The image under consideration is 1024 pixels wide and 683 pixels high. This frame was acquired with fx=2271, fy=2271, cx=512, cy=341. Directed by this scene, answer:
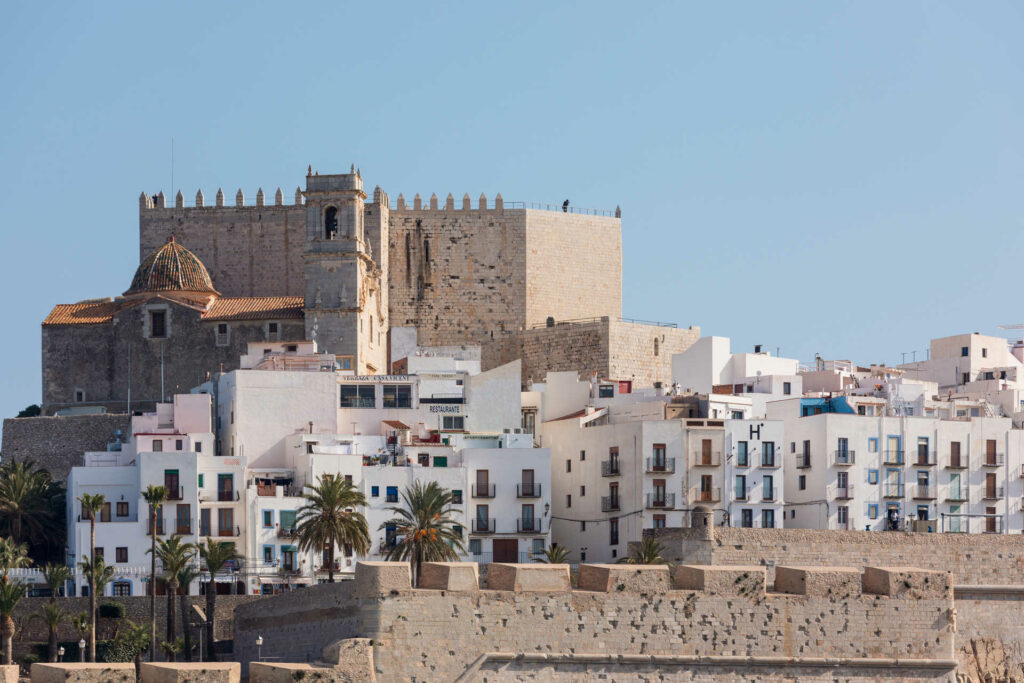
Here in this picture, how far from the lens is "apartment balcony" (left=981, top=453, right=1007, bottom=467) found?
59.2m

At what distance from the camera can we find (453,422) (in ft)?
202

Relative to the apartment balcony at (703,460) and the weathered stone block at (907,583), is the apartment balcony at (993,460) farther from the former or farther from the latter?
the weathered stone block at (907,583)

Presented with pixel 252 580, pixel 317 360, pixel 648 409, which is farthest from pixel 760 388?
pixel 252 580

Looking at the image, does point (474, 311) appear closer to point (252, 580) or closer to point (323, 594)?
point (252, 580)

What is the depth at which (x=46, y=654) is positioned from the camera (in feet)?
164

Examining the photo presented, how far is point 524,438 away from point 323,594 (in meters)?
18.2

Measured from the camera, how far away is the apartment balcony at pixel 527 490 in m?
57.1

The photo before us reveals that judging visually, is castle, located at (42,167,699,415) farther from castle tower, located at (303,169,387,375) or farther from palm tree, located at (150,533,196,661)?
palm tree, located at (150,533,196,661)

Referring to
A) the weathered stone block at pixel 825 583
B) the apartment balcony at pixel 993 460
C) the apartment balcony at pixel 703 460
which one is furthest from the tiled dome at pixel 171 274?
the weathered stone block at pixel 825 583

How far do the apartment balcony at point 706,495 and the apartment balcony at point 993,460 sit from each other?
25.0 feet

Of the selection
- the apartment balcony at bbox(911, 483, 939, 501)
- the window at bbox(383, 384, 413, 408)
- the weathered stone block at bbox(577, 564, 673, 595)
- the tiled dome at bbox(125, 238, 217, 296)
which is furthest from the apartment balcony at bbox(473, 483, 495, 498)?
the weathered stone block at bbox(577, 564, 673, 595)

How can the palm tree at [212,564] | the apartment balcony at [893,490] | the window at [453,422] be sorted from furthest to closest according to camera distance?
the window at [453,422] → the apartment balcony at [893,490] → the palm tree at [212,564]

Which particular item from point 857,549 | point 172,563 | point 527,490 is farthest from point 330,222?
point 857,549

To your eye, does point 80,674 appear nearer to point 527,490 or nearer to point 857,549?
point 857,549
